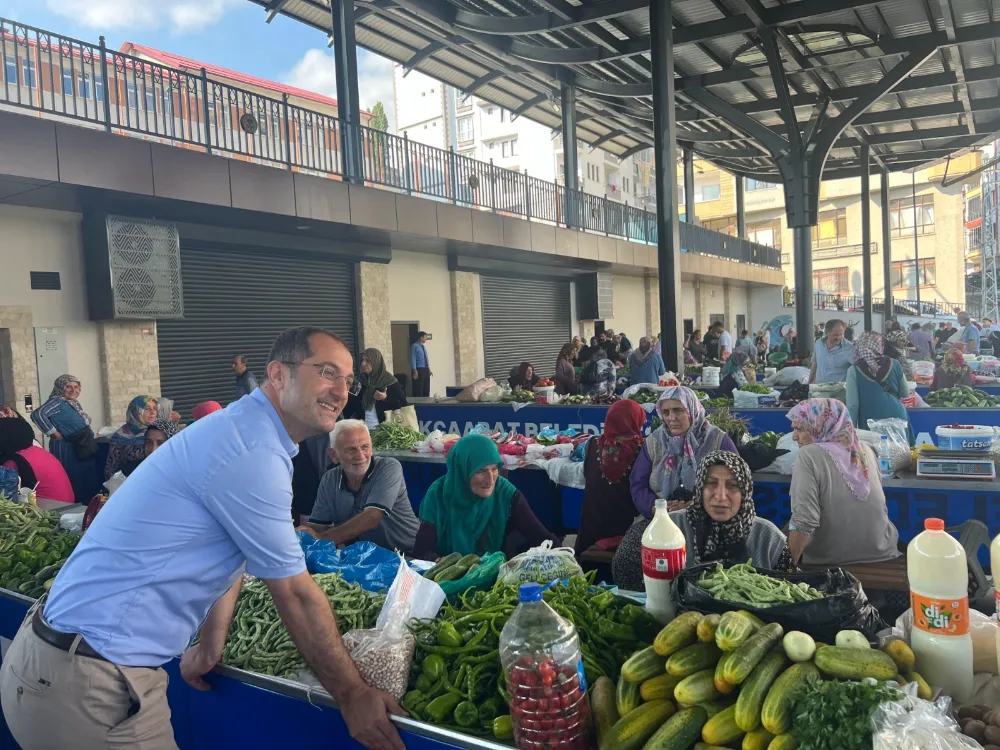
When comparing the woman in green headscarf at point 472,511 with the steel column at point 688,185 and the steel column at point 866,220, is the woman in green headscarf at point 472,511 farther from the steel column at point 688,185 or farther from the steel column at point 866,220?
the steel column at point 688,185

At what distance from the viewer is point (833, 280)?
56.4 meters

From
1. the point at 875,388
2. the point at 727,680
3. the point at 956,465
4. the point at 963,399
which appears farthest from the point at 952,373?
the point at 727,680

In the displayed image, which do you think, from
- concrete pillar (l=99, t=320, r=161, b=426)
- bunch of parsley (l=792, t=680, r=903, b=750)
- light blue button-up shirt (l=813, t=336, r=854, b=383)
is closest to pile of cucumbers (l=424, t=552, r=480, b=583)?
bunch of parsley (l=792, t=680, r=903, b=750)

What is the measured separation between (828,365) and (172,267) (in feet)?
29.2

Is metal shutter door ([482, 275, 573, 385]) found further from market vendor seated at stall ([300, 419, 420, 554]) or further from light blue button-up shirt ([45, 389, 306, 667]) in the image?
light blue button-up shirt ([45, 389, 306, 667])

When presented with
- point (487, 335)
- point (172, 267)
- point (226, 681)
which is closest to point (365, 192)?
point (172, 267)

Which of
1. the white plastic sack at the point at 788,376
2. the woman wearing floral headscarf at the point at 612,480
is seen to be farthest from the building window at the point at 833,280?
the woman wearing floral headscarf at the point at 612,480

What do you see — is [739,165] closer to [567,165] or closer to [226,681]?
[567,165]

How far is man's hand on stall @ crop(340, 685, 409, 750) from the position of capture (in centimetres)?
209

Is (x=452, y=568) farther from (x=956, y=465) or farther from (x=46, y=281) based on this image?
(x=46, y=281)

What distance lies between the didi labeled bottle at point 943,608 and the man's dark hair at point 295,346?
1.68 metres

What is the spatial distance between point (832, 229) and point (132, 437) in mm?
58949

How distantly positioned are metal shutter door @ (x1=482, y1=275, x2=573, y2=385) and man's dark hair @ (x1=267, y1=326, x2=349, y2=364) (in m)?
16.1

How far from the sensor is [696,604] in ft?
7.01
